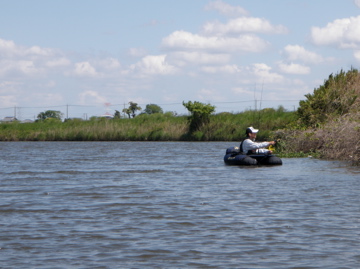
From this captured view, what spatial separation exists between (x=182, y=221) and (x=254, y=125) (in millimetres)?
43507

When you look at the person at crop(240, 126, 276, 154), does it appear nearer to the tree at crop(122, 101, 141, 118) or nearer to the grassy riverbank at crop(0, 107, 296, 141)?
the grassy riverbank at crop(0, 107, 296, 141)

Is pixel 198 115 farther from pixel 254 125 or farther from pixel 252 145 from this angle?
pixel 252 145

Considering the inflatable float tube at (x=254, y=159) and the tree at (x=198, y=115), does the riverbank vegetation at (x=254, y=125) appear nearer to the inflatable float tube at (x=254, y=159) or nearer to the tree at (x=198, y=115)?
the tree at (x=198, y=115)

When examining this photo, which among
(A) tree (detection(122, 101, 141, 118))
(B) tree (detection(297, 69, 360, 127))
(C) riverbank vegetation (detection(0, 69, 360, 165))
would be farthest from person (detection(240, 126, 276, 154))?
(A) tree (detection(122, 101, 141, 118))

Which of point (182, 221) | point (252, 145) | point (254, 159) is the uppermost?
point (252, 145)

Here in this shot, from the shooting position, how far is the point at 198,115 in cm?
5881

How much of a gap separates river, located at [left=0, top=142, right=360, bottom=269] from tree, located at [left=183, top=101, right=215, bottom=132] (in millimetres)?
36533

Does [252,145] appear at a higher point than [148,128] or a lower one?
lower

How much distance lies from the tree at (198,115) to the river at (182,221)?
36533mm

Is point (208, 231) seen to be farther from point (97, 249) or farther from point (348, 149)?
point (348, 149)

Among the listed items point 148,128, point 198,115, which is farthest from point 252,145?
point 148,128

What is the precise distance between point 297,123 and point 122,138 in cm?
2531

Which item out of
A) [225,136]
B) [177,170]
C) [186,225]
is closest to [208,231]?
[186,225]

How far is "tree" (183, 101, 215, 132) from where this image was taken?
5875 cm
